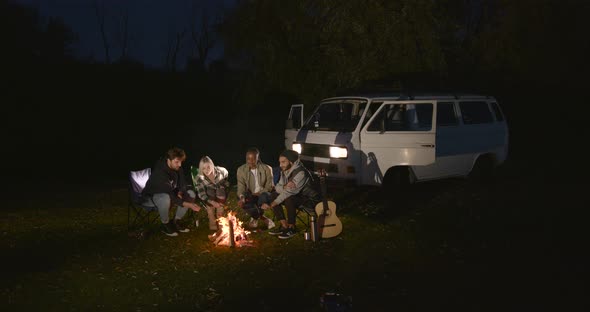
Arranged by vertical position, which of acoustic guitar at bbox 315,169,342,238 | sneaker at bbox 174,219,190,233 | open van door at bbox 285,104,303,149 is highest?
open van door at bbox 285,104,303,149

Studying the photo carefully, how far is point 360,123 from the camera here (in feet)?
33.0

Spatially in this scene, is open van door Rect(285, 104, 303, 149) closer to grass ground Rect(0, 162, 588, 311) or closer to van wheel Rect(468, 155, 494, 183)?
grass ground Rect(0, 162, 588, 311)

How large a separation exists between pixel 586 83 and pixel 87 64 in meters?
24.4

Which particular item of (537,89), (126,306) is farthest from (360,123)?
(537,89)

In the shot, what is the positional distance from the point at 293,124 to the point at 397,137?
8.54 ft

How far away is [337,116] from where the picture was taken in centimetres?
1096

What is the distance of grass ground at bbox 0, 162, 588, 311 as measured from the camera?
530 cm

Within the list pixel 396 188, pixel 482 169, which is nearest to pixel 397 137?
pixel 396 188

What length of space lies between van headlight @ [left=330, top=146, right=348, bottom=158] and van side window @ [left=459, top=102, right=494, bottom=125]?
2.72 meters

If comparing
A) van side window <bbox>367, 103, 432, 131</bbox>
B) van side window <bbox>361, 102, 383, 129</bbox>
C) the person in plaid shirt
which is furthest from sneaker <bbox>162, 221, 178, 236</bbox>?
van side window <bbox>367, 103, 432, 131</bbox>

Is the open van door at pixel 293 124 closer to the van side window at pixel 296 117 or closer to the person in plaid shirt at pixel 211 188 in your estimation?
the van side window at pixel 296 117

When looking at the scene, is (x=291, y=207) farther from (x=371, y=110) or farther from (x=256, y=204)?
(x=371, y=110)

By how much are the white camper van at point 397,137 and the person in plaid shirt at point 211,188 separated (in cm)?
286

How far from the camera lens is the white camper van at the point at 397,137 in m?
9.88
